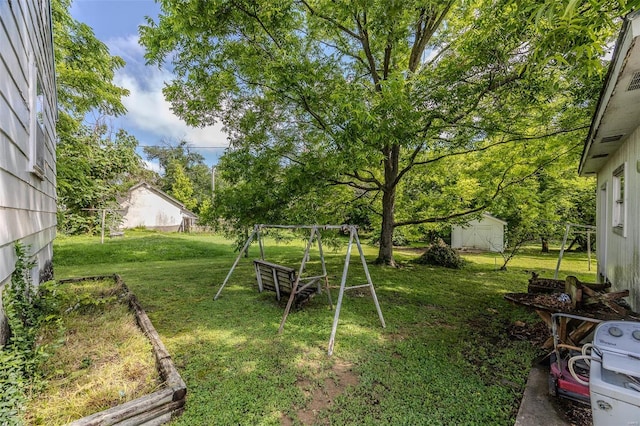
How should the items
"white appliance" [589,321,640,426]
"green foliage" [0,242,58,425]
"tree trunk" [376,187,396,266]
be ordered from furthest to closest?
"tree trunk" [376,187,396,266], "green foliage" [0,242,58,425], "white appliance" [589,321,640,426]

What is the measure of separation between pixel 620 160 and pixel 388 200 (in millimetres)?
5745

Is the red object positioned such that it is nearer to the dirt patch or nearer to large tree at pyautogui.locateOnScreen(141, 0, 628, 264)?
the dirt patch

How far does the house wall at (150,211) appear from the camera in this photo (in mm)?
25047

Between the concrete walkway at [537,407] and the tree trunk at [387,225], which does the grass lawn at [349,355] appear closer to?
the concrete walkway at [537,407]

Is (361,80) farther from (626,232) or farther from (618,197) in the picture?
(626,232)

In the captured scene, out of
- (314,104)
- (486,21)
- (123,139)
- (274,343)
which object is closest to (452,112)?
(486,21)

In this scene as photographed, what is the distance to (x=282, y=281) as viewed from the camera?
Result: 18.2 ft

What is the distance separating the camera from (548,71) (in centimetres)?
526

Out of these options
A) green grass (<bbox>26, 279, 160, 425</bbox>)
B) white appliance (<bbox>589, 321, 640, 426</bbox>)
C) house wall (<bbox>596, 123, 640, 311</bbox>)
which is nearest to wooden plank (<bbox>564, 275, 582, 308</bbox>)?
house wall (<bbox>596, 123, 640, 311</bbox>)

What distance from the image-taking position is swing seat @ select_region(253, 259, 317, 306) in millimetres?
5367

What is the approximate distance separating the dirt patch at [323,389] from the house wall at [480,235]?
1540 centimetres

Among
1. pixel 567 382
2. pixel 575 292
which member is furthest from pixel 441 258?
pixel 567 382

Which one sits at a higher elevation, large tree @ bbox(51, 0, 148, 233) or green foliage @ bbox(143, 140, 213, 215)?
green foliage @ bbox(143, 140, 213, 215)

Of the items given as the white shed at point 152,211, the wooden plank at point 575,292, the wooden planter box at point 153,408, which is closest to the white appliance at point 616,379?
the wooden plank at point 575,292
